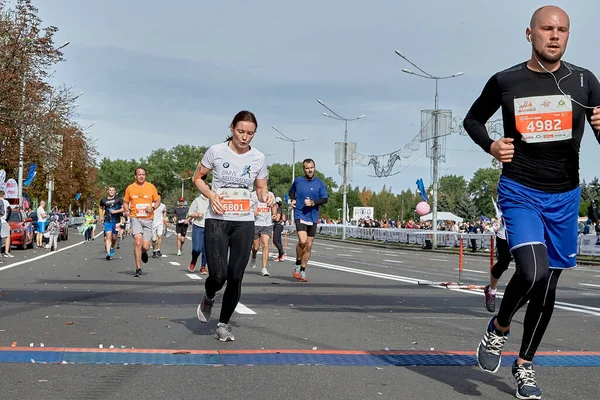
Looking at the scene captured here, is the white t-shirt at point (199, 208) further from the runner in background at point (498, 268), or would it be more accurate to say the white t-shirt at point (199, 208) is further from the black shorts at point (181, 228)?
the black shorts at point (181, 228)

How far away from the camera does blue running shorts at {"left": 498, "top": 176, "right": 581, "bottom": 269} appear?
4863mm

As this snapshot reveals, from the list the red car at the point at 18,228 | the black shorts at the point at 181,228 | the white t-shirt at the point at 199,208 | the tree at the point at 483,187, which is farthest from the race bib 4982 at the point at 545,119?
the tree at the point at 483,187

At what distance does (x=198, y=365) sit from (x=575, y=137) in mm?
2822

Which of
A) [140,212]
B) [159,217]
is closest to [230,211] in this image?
[140,212]

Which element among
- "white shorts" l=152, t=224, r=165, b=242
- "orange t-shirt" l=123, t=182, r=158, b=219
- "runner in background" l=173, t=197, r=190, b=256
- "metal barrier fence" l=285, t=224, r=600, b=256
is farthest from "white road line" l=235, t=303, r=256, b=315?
"runner in background" l=173, t=197, r=190, b=256

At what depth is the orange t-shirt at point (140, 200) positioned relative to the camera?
49.5ft

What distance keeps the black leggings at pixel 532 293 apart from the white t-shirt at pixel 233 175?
2.76 m

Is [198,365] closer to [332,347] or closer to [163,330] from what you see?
[332,347]

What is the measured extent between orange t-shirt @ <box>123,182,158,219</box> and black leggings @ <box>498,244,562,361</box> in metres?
10.8

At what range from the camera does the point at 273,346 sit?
676 cm

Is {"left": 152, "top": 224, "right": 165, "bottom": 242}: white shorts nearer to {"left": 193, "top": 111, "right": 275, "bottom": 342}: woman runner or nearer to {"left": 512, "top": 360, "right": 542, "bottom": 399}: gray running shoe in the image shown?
{"left": 193, "top": 111, "right": 275, "bottom": 342}: woman runner

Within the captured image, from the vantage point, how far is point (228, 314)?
281 inches

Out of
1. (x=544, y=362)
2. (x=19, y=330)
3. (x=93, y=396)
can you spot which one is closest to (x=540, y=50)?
(x=544, y=362)

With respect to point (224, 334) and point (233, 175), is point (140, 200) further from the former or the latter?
point (224, 334)
